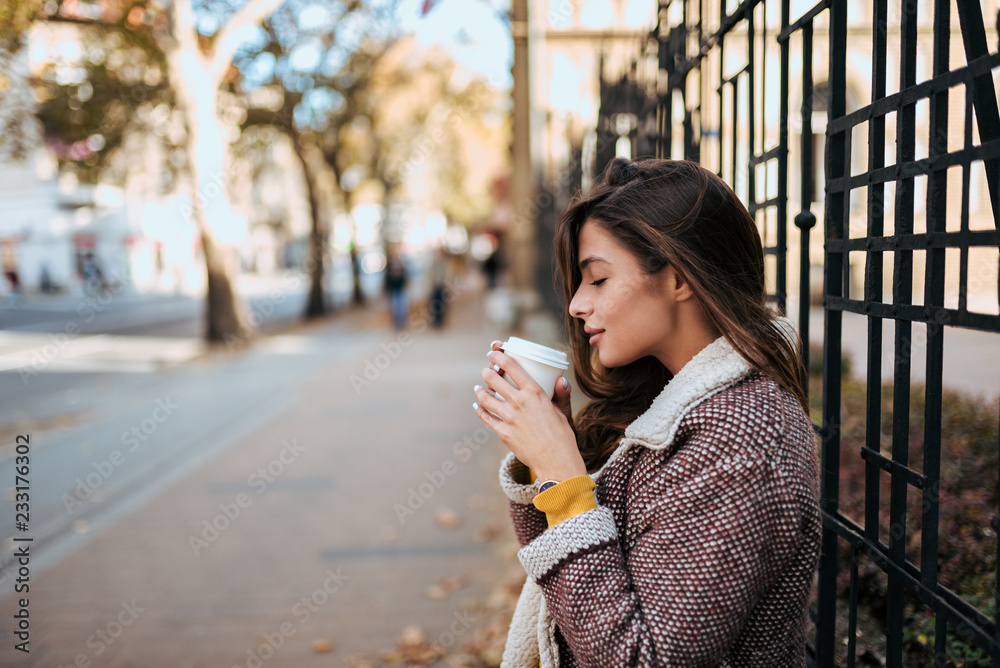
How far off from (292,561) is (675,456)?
3843 mm

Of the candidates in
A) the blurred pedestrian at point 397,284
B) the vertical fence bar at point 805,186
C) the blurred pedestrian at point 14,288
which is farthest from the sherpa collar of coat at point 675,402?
the blurred pedestrian at point 14,288

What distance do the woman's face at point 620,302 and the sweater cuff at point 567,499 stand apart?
0.26 metres

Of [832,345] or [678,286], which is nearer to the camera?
[678,286]

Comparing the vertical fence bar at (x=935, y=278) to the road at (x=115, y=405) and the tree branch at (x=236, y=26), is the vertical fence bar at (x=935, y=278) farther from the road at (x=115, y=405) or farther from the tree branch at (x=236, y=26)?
the tree branch at (x=236, y=26)

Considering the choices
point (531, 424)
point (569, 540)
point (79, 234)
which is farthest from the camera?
point (79, 234)

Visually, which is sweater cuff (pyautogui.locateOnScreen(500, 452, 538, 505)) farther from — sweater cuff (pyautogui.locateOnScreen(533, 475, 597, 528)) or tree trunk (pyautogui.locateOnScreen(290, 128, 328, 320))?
tree trunk (pyautogui.locateOnScreen(290, 128, 328, 320))

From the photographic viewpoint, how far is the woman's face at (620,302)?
1.50m

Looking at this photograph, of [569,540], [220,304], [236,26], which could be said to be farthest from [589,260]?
[220,304]

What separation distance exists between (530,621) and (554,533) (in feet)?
1.71

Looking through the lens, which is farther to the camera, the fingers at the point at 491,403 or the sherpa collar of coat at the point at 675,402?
the fingers at the point at 491,403

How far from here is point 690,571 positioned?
49.1 inches

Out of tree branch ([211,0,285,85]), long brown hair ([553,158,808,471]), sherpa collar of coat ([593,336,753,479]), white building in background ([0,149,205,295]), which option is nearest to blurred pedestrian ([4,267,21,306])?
white building in background ([0,149,205,295])

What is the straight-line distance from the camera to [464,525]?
5301mm

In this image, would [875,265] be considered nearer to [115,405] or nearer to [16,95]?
[115,405]
